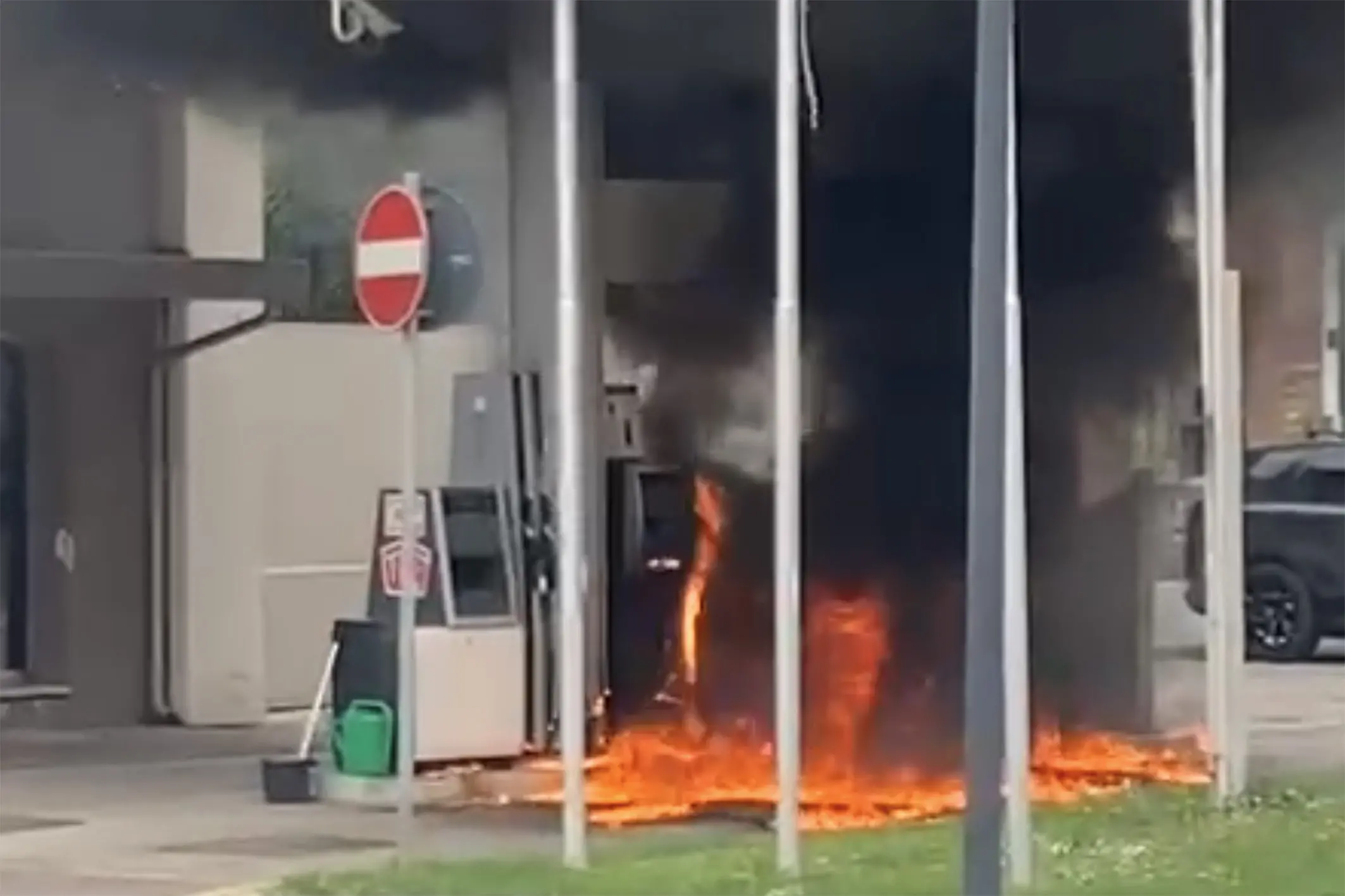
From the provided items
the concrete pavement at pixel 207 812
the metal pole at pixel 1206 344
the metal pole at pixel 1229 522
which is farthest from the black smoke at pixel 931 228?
the concrete pavement at pixel 207 812

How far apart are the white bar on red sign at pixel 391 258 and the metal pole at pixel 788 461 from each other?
1.32m

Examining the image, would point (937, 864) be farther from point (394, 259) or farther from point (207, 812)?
point (207, 812)

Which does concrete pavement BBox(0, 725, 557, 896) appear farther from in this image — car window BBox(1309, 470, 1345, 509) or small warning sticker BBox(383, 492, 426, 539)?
car window BBox(1309, 470, 1345, 509)

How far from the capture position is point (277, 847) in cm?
1386

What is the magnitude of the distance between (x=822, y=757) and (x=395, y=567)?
2.27 meters

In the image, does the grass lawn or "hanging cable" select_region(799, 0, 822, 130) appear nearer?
the grass lawn

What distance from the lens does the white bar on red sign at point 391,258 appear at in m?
12.5

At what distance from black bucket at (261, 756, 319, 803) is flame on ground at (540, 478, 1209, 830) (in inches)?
41.6

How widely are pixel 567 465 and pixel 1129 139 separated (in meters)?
5.68

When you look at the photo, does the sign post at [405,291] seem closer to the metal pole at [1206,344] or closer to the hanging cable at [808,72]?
the hanging cable at [808,72]

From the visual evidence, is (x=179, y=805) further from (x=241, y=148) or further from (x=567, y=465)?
(x=241, y=148)

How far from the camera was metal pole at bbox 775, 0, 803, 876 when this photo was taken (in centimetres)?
1253

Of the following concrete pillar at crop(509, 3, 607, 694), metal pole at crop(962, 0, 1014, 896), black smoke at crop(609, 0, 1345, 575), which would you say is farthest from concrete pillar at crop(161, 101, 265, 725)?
metal pole at crop(962, 0, 1014, 896)

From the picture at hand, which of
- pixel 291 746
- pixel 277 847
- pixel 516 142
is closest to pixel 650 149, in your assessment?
pixel 516 142
